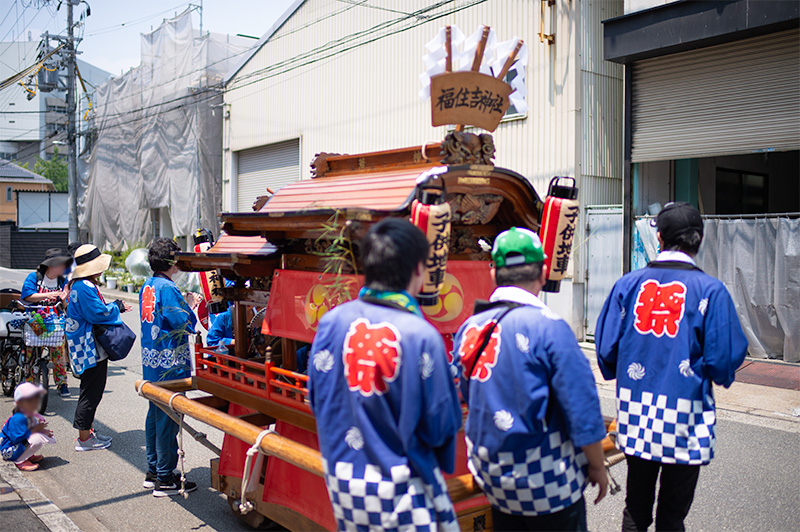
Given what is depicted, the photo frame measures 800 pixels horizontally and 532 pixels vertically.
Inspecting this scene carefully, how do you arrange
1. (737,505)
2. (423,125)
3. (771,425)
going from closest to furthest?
1. (737,505)
2. (771,425)
3. (423,125)

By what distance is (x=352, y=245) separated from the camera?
12.1 feet

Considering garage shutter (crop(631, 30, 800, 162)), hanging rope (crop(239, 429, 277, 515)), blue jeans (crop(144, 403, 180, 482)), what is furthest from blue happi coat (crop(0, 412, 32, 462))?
garage shutter (crop(631, 30, 800, 162))

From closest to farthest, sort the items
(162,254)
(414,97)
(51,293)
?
(162,254), (51,293), (414,97)

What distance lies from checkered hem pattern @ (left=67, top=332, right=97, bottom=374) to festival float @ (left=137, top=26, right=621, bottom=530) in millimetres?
1653

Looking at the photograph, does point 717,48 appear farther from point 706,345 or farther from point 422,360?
point 422,360

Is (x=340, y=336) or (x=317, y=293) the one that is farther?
(x=317, y=293)

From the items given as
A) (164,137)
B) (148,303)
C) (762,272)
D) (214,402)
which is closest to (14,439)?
(148,303)

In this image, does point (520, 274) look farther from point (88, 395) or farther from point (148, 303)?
point (88, 395)

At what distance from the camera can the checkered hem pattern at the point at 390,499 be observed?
2.11 metres

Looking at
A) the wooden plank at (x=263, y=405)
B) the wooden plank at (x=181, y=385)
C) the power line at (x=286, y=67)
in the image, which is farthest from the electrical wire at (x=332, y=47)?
the wooden plank at (x=263, y=405)

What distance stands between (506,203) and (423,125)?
10.3m

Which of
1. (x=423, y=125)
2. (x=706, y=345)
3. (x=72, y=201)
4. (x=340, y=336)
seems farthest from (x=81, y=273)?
(x=72, y=201)

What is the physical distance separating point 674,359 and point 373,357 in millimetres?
1756

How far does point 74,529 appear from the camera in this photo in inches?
175
